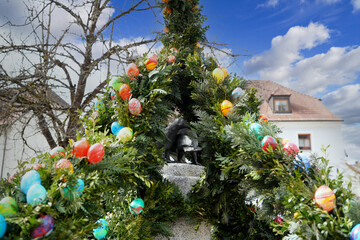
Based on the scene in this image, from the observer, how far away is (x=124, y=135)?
1625mm

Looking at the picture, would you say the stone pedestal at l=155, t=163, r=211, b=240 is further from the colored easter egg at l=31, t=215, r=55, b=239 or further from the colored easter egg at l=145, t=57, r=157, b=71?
the colored easter egg at l=31, t=215, r=55, b=239

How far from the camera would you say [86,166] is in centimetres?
126

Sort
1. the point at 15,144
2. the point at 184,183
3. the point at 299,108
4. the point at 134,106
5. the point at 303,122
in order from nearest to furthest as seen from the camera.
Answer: the point at 134,106, the point at 184,183, the point at 15,144, the point at 303,122, the point at 299,108

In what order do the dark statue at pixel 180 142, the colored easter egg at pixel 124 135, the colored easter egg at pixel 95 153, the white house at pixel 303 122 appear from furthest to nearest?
1. the white house at pixel 303 122
2. the dark statue at pixel 180 142
3. the colored easter egg at pixel 124 135
4. the colored easter egg at pixel 95 153

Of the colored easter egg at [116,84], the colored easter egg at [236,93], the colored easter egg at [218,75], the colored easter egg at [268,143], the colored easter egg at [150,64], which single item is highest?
the colored easter egg at [150,64]

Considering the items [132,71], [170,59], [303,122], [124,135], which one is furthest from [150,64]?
[303,122]

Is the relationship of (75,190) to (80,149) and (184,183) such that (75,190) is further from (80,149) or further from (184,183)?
(184,183)

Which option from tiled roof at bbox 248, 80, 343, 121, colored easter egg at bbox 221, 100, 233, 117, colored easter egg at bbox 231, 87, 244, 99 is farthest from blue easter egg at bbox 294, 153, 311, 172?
tiled roof at bbox 248, 80, 343, 121

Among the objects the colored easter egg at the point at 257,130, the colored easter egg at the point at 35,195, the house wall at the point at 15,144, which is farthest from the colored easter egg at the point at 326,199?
the house wall at the point at 15,144

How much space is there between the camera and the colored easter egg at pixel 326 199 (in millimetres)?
1066

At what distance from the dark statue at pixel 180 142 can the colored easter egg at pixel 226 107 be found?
0.39 metres

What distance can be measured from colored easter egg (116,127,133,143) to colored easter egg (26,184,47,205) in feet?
2.20

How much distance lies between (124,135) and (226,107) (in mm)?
758

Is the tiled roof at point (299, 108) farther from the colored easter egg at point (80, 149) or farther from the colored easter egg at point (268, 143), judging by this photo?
the colored easter egg at point (80, 149)
